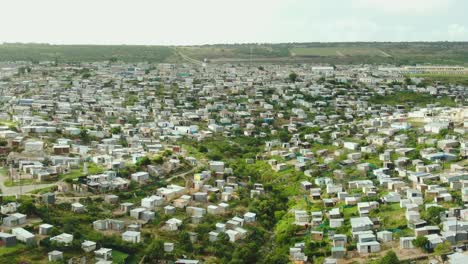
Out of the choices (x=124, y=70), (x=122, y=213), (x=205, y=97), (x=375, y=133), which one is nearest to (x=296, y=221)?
(x=122, y=213)

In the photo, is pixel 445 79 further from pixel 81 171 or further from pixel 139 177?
pixel 81 171

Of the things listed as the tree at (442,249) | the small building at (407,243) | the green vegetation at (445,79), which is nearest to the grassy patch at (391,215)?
the small building at (407,243)

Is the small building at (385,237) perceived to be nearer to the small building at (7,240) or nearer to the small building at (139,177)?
the small building at (139,177)

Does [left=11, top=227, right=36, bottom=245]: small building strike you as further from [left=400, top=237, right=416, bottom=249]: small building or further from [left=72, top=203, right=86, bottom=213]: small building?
[left=400, top=237, right=416, bottom=249]: small building

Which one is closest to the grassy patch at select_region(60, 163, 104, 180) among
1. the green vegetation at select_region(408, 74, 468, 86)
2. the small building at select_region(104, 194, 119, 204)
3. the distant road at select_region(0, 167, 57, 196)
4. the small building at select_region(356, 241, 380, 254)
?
the distant road at select_region(0, 167, 57, 196)

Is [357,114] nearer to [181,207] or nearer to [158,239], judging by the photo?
[181,207]

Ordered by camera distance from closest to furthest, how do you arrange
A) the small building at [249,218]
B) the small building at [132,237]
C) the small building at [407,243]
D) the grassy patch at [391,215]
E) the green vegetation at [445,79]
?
1. the small building at [407,243]
2. the small building at [132,237]
3. the grassy patch at [391,215]
4. the small building at [249,218]
5. the green vegetation at [445,79]

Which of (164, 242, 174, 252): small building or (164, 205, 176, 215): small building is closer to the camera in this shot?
(164, 242, 174, 252): small building
